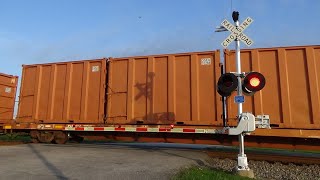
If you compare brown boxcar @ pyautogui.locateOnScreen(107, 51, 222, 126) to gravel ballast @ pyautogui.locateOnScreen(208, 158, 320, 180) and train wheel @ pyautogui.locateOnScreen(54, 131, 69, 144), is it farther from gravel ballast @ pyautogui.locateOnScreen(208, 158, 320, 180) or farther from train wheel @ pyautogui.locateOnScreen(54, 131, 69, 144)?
train wheel @ pyautogui.locateOnScreen(54, 131, 69, 144)

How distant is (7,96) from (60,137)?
3.96 m

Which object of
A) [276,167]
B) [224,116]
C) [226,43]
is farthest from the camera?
[224,116]

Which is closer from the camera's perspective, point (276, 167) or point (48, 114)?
point (276, 167)

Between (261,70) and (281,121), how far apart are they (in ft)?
5.90

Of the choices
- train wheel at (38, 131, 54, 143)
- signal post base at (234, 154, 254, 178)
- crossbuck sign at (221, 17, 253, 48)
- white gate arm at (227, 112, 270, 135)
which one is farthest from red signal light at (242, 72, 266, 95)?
train wheel at (38, 131, 54, 143)

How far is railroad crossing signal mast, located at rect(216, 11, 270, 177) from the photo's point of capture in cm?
668

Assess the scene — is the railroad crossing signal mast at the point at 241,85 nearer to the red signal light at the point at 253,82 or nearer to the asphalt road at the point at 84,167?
the red signal light at the point at 253,82

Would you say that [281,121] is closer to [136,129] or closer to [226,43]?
[226,43]

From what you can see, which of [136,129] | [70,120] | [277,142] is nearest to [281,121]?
[277,142]

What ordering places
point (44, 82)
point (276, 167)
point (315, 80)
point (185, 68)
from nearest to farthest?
point (276, 167)
point (315, 80)
point (185, 68)
point (44, 82)

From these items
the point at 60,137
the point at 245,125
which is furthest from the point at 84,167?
the point at 60,137

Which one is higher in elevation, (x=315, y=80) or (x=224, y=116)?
(x=315, y=80)

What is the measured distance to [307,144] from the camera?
973cm

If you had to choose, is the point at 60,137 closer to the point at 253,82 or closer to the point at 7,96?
the point at 7,96
